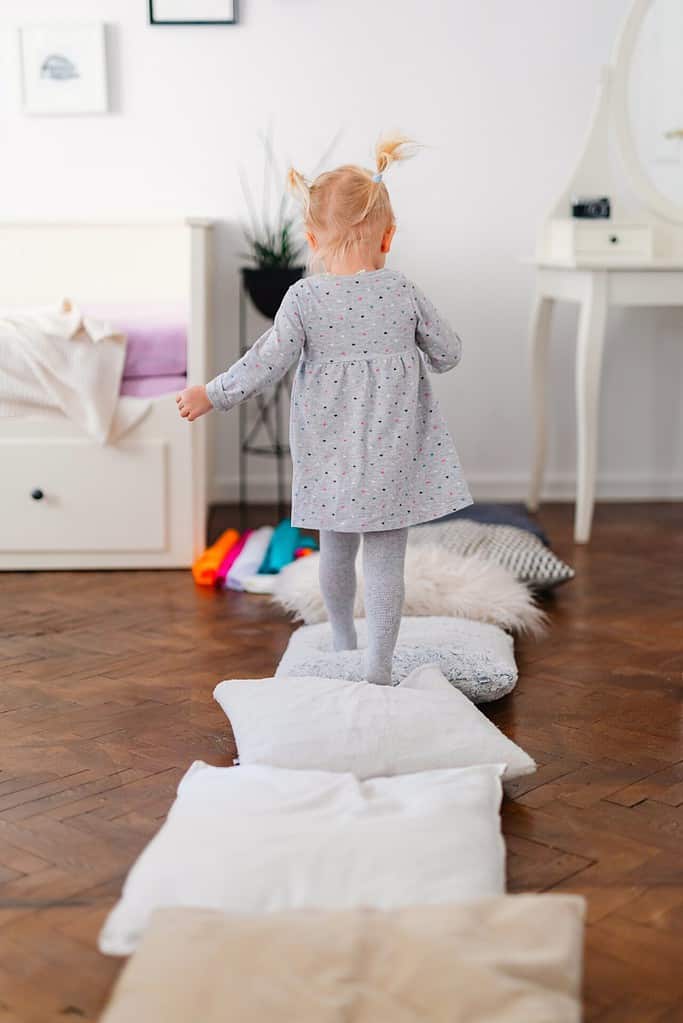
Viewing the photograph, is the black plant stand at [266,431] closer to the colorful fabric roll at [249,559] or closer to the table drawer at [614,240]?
the colorful fabric roll at [249,559]

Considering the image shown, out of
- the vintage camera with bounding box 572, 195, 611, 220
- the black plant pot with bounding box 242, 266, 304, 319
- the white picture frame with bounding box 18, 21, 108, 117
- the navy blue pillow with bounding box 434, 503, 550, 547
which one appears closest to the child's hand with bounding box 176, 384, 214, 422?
the navy blue pillow with bounding box 434, 503, 550, 547

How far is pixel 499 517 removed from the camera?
274cm

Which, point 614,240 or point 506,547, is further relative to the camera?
point 614,240

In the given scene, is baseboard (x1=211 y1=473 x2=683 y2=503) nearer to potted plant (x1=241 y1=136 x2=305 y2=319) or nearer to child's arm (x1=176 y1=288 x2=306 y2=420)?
potted plant (x1=241 y1=136 x2=305 y2=319)

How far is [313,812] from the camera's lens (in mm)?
1299

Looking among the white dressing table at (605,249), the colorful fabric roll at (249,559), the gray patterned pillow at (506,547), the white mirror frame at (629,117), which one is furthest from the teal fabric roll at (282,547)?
the white mirror frame at (629,117)

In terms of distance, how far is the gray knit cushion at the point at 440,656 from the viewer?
1.83m

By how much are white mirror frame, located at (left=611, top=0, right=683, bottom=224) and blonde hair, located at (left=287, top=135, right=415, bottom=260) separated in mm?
1463

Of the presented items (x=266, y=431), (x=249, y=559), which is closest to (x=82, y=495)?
(x=249, y=559)

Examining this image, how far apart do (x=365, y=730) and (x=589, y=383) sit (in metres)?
1.52

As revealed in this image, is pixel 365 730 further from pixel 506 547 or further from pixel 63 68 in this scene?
pixel 63 68

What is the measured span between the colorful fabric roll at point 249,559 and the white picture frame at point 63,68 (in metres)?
1.19

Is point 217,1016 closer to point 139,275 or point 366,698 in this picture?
point 366,698

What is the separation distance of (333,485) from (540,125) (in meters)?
1.80
